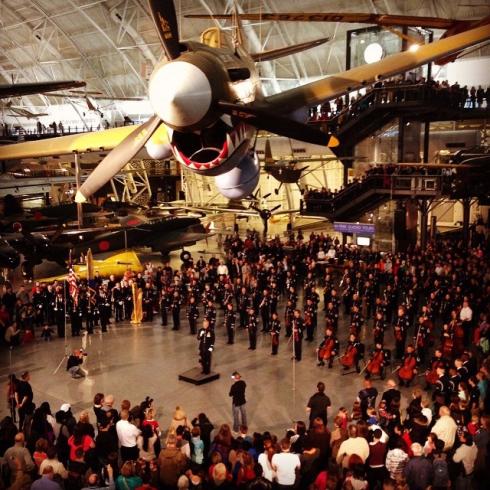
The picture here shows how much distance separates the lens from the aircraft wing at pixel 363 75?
795cm

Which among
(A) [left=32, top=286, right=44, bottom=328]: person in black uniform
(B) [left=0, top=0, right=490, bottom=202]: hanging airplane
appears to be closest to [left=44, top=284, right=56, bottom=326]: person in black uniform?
(A) [left=32, top=286, right=44, bottom=328]: person in black uniform

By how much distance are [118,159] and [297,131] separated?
7.89 ft

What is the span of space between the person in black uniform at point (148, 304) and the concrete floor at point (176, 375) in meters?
1.04

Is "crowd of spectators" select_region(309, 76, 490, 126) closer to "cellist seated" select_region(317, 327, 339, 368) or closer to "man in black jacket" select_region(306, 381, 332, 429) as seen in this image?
"cellist seated" select_region(317, 327, 339, 368)

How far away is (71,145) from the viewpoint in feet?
41.2

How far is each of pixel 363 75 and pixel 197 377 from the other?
6840 mm

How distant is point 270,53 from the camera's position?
35.1 feet

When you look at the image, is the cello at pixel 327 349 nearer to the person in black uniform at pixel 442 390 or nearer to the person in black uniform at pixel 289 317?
the person in black uniform at pixel 289 317

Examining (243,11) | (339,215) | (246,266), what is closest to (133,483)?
(246,266)

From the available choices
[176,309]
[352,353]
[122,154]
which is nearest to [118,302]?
[176,309]

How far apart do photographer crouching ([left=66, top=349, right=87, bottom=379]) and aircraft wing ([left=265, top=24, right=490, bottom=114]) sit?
6.73 m

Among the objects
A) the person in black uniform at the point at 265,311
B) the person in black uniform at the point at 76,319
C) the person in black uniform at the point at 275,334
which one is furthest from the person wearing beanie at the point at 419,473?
the person in black uniform at the point at 76,319

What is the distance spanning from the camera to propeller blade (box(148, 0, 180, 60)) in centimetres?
657

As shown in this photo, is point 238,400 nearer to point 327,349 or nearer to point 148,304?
point 327,349
